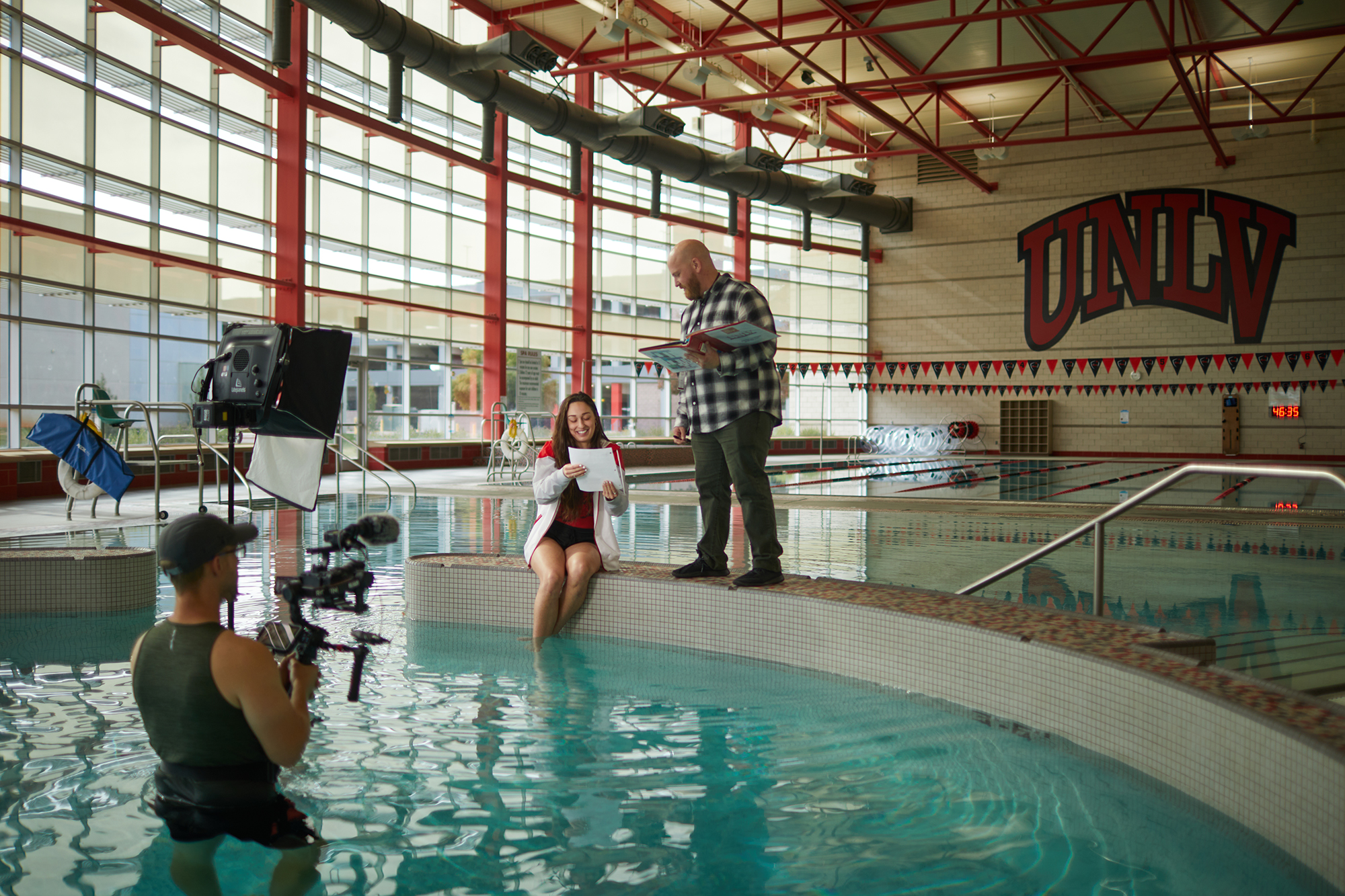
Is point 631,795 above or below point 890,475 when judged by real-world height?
below

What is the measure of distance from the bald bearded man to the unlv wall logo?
67.7 feet

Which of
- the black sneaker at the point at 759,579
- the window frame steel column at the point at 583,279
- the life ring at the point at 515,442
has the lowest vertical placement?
the black sneaker at the point at 759,579

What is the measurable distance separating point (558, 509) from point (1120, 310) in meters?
21.0

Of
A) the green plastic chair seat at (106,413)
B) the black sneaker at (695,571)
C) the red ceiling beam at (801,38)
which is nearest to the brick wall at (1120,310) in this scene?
the red ceiling beam at (801,38)

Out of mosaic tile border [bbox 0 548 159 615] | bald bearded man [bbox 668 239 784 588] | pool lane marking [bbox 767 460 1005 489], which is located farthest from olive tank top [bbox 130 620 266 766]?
pool lane marking [bbox 767 460 1005 489]

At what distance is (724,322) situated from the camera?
3.88 metres

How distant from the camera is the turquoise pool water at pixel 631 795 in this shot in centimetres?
195

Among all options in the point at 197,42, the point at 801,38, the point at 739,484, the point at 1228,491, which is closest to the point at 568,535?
the point at 739,484

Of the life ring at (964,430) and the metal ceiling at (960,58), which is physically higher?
the metal ceiling at (960,58)

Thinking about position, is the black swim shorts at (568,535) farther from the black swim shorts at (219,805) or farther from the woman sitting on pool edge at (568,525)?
the black swim shorts at (219,805)

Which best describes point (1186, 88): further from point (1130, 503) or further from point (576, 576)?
point (576, 576)

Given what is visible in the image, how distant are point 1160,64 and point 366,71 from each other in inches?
555

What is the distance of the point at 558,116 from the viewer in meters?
13.5

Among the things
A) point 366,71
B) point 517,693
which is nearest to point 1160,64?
point 366,71
